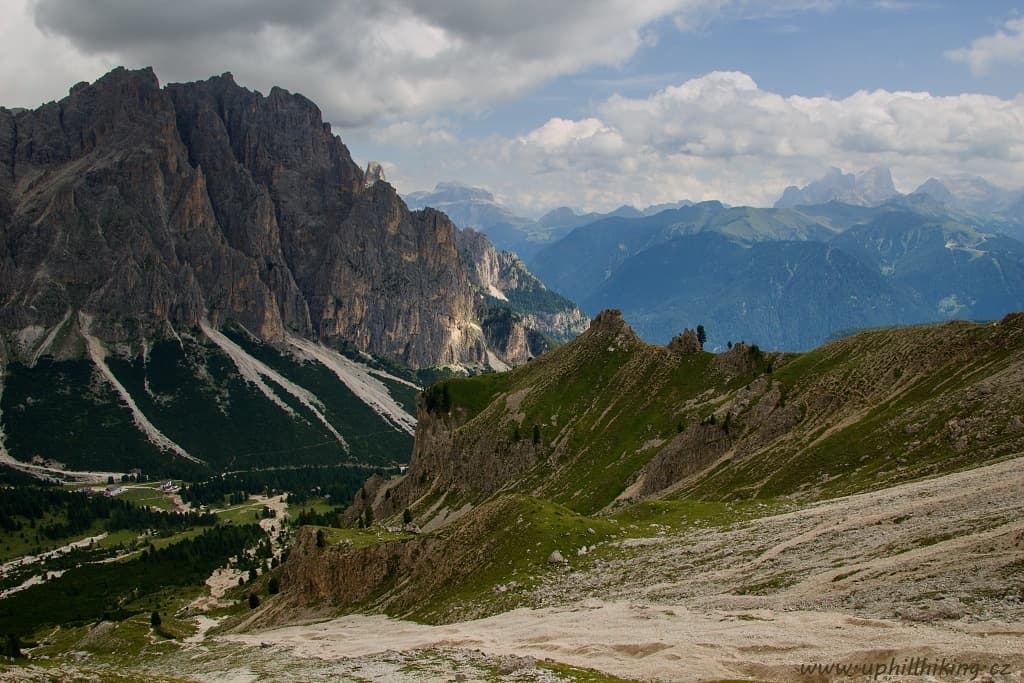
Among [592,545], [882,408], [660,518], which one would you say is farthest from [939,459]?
[592,545]

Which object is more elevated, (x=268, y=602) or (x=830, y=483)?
(x=830, y=483)

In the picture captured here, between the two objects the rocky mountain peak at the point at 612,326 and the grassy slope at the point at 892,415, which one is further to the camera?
the rocky mountain peak at the point at 612,326

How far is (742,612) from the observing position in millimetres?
54656

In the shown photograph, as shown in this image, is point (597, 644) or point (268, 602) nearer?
point (597, 644)

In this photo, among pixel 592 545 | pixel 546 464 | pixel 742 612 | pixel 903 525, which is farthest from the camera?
pixel 546 464

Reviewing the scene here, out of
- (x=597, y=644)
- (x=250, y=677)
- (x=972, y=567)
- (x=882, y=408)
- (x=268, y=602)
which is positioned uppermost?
(x=882, y=408)

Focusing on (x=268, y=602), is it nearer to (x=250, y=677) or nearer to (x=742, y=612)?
(x=250, y=677)

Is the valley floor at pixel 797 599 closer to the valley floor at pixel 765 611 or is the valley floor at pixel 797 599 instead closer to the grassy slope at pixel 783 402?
the valley floor at pixel 765 611

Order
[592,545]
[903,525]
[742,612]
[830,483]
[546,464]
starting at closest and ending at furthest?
[742,612] < [903,525] < [592,545] < [830,483] < [546,464]

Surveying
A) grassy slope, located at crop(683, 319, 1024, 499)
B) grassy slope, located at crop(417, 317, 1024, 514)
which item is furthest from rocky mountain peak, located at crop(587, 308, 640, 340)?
grassy slope, located at crop(683, 319, 1024, 499)

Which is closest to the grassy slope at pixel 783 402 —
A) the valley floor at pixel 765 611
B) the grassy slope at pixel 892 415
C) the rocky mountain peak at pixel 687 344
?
the grassy slope at pixel 892 415

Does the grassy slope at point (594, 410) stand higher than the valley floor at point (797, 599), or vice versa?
the grassy slope at point (594, 410)

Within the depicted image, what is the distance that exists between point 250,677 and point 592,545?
35715 mm

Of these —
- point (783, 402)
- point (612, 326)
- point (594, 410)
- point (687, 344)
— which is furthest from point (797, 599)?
point (612, 326)
